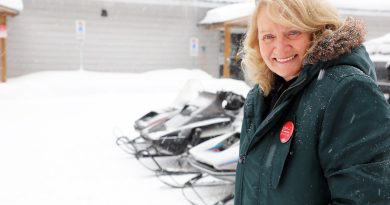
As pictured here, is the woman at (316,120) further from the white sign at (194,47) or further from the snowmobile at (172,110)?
the white sign at (194,47)

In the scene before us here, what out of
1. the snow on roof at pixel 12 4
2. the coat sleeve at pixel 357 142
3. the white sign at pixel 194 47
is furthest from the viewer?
the white sign at pixel 194 47

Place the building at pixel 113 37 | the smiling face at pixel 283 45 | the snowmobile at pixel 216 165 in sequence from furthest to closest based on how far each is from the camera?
the building at pixel 113 37, the snowmobile at pixel 216 165, the smiling face at pixel 283 45

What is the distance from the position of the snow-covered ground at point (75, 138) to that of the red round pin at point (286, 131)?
2.92 metres

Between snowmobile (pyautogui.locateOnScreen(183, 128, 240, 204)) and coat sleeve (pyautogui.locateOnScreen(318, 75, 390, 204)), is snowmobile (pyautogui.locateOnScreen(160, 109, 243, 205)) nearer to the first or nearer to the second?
snowmobile (pyautogui.locateOnScreen(183, 128, 240, 204))

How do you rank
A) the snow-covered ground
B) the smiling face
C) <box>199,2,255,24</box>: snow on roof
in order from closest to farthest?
the smiling face < the snow-covered ground < <box>199,2,255,24</box>: snow on roof

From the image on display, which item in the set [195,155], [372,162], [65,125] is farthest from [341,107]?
[65,125]

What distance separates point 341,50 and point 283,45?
0.19 meters

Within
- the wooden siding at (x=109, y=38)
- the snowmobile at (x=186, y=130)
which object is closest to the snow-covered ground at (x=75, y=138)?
the snowmobile at (x=186, y=130)

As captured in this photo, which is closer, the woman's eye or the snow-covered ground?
the woman's eye

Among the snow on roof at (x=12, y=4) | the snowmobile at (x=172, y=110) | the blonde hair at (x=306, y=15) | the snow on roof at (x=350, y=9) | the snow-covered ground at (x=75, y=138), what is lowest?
the snow-covered ground at (x=75, y=138)

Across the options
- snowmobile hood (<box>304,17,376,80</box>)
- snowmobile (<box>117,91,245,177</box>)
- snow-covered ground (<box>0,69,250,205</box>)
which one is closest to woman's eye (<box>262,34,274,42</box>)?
snowmobile hood (<box>304,17,376,80</box>)

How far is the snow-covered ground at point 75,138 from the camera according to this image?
420cm

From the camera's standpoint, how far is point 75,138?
6.92 m

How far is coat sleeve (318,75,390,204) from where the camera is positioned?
3.41 ft
